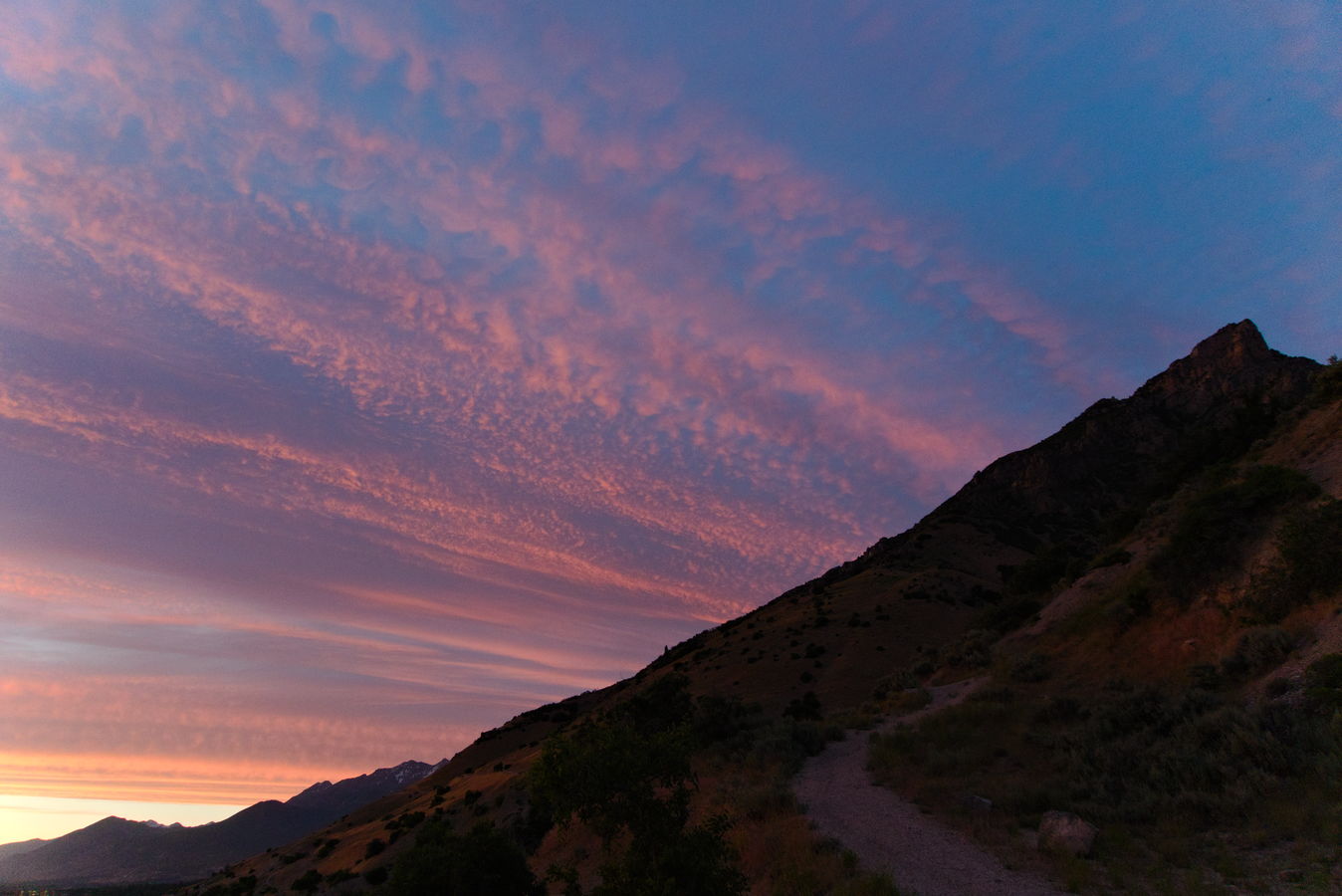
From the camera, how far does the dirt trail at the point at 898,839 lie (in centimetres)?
1541

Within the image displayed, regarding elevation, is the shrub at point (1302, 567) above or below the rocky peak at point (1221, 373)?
below

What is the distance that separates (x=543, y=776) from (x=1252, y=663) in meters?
23.8

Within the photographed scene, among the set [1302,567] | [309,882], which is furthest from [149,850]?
[1302,567]

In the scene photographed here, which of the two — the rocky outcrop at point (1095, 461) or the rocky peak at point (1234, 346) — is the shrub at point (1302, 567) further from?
the rocky peak at point (1234, 346)

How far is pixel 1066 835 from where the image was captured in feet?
54.5

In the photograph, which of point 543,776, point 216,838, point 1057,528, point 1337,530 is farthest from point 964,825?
point 216,838

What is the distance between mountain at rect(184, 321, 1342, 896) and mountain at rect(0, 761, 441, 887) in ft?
404

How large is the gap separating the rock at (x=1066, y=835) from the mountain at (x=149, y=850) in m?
167

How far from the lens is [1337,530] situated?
24.5 m

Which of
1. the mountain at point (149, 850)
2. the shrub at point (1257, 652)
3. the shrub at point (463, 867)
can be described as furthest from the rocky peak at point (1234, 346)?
the mountain at point (149, 850)

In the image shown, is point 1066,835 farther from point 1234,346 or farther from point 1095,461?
point 1234,346

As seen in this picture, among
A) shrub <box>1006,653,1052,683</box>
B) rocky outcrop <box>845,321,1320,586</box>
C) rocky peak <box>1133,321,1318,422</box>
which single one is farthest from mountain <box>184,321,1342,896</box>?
rocky peak <box>1133,321,1318,422</box>

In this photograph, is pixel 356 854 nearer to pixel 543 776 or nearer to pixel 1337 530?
pixel 543 776

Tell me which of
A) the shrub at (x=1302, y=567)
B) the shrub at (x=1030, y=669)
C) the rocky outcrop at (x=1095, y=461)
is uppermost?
the rocky outcrop at (x=1095, y=461)
